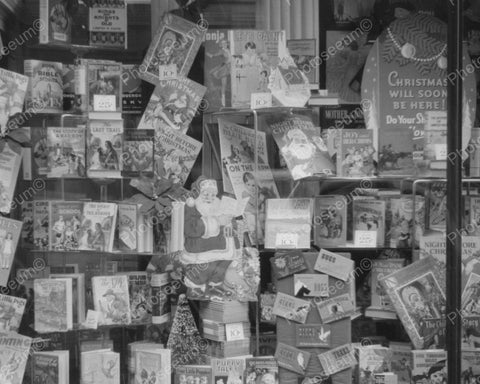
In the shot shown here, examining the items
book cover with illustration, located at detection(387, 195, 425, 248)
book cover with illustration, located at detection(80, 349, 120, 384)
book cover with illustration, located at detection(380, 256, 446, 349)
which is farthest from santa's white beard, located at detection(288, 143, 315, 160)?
book cover with illustration, located at detection(80, 349, 120, 384)

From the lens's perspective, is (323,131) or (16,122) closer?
(16,122)

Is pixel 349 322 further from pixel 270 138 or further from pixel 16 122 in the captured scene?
pixel 16 122

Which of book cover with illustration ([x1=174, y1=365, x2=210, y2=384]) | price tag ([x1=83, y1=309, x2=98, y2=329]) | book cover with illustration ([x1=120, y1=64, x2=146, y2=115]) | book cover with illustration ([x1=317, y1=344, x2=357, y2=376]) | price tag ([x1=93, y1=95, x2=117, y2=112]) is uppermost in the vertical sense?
book cover with illustration ([x1=120, y1=64, x2=146, y2=115])

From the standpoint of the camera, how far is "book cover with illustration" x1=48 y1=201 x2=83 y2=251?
13.6ft

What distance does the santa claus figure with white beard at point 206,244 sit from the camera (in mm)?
4184

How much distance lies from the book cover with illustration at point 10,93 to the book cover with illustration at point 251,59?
1.04 m

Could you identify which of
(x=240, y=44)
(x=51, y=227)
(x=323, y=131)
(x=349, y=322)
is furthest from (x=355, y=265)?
(x=51, y=227)

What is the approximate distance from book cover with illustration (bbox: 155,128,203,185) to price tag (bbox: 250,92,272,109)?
1.22ft

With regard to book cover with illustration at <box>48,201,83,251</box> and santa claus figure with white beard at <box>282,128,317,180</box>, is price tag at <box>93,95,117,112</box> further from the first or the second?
santa claus figure with white beard at <box>282,128,317,180</box>

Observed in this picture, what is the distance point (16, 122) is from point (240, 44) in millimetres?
1183

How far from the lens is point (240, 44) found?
169 inches

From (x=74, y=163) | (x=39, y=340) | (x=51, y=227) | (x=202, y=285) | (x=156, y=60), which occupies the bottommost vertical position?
(x=39, y=340)

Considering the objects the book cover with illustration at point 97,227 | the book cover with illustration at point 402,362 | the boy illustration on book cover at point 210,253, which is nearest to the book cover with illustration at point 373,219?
the book cover with illustration at point 402,362

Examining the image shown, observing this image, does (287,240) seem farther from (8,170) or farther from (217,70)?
(8,170)
